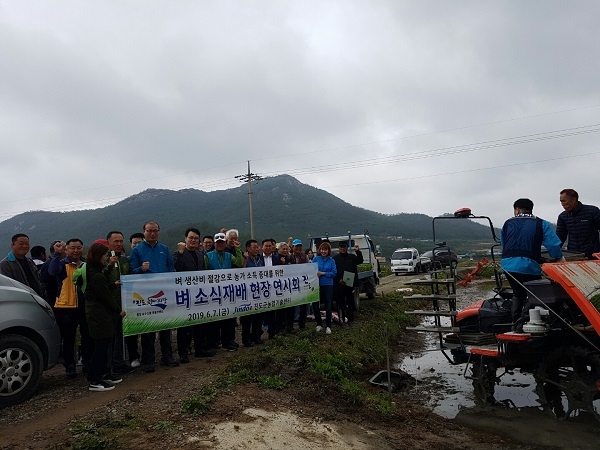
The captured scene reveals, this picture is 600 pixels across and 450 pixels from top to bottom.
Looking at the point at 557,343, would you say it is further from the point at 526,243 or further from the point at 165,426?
the point at 165,426

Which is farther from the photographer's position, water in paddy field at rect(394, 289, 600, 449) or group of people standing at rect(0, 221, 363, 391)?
group of people standing at rect(0, 221, 363, 391)

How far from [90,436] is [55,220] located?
187 meters

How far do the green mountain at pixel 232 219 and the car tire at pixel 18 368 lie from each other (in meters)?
119

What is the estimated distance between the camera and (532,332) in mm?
4973

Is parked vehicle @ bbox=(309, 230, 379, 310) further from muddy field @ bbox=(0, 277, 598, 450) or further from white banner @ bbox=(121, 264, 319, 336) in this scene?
muddy field @ bbox=(0, 277, 598, 450)

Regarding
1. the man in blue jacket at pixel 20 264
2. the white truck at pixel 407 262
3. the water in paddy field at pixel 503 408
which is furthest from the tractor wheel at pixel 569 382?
the white truck at pixel 407 262

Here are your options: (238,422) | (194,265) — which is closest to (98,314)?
(194,265)

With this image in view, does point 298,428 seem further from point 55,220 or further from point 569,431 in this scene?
point 55,220

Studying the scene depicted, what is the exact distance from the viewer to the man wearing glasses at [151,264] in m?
6.56

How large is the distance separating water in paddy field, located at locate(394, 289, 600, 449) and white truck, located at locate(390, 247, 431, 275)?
23.8 m

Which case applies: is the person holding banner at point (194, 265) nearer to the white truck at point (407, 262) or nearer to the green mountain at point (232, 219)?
the white truck at point (407, 262)

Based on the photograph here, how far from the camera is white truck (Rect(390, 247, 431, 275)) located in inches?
1264

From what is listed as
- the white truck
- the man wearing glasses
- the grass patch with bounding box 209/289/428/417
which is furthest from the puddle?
the white truck

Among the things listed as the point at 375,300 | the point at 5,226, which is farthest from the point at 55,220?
the point at 375,300
